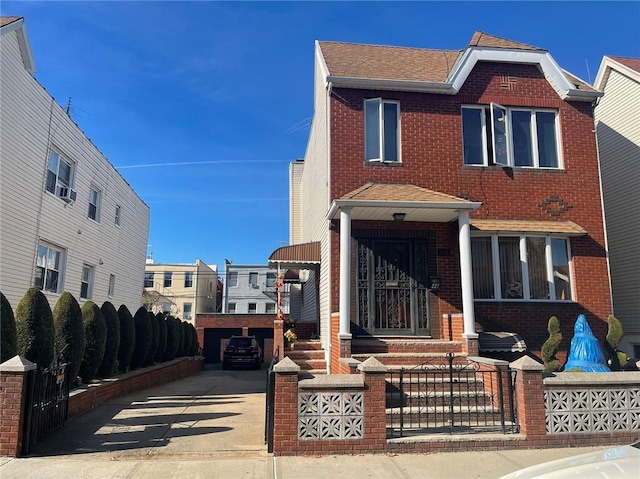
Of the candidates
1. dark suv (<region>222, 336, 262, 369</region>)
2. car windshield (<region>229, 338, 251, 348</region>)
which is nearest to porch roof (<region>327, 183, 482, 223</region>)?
dark suv (<region>222, 336, 262, 369</region>)

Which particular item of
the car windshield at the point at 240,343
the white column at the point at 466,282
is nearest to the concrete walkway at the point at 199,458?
the white column at the point at 466,282

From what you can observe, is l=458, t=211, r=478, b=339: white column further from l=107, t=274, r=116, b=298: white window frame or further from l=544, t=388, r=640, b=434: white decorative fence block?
l=107, t=274, r=116, b=298: white window frame

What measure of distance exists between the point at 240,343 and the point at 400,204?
17.3 m

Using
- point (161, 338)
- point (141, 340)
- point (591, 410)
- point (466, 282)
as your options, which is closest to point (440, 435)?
point (591, 410)

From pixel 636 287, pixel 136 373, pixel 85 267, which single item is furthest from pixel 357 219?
pixel 85 267

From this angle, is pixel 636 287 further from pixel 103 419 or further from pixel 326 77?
pixel 103 419

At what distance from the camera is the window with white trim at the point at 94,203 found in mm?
16547

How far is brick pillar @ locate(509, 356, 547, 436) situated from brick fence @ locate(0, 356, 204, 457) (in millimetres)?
6521

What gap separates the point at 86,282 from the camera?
16422 mm

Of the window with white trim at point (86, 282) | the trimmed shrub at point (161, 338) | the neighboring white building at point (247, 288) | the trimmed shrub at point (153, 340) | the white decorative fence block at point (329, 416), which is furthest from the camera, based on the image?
the neighboring white building at point (247, 288)

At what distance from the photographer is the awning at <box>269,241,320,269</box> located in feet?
41.3

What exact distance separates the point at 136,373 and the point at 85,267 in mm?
5259

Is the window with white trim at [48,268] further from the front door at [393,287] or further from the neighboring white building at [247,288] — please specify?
the neighboring white building at [247,288]

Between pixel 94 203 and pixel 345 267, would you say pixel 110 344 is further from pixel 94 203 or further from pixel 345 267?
pixel 94 203
